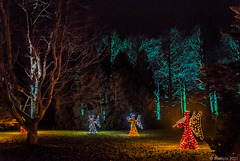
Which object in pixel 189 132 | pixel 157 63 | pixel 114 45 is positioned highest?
pixel 114 45

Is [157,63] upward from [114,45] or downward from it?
downward

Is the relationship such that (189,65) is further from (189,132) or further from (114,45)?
(189,132)

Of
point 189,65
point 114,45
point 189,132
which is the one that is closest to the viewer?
point 189,132

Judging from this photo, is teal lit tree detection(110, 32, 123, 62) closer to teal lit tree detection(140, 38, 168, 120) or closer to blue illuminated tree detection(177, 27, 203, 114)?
teal lit tree detection(140, 38, 168, 120)

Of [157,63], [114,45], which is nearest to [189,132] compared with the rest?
[157,63]

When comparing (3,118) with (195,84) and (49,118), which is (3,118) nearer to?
(49,118)

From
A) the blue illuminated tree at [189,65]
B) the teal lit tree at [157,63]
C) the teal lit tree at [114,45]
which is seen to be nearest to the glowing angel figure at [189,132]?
the blue illuminated tree at [189,65]

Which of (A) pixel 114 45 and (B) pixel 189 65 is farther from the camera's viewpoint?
(A) pixel 114 45

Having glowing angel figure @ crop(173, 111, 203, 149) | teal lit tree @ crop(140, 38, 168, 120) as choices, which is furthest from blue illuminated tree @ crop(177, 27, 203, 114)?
glowing angel figure @ crop(173, 111, 203, 149)

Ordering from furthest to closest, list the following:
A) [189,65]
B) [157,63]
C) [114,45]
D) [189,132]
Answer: [114,45], [157,63], [189,65], [189,132]

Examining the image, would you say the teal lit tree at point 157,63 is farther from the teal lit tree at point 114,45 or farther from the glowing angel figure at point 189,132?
the glowing angel figure at point 189,132

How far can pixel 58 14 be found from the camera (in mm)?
9305

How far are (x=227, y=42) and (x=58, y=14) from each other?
1987 centimetres

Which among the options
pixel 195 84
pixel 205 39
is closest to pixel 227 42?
pixel 205 39
